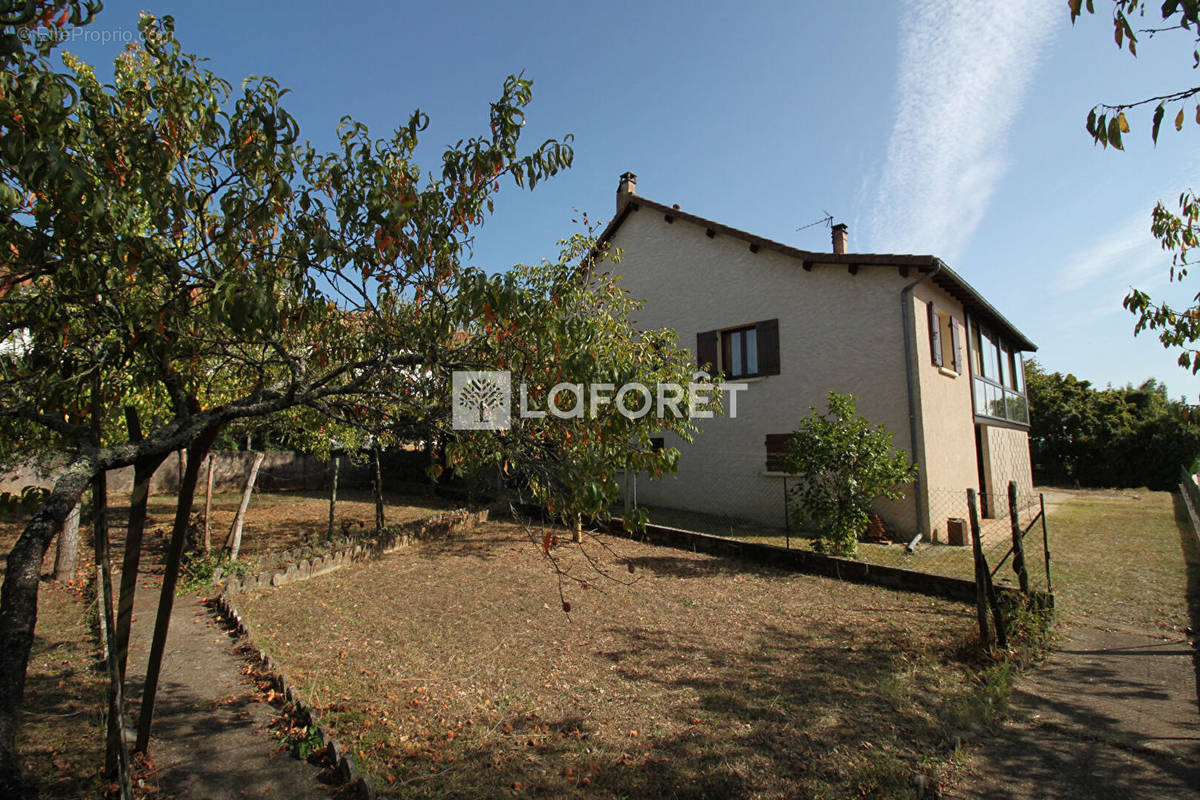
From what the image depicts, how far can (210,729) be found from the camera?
4.18m

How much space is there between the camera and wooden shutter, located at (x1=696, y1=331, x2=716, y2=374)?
13.8 m

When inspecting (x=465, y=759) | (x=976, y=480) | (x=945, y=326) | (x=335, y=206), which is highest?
(x=945, y=326)

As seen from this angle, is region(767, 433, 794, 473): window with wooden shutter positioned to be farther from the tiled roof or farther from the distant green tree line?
the distant green tree line

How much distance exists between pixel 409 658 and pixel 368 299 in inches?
144

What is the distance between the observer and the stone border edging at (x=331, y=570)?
140 inches

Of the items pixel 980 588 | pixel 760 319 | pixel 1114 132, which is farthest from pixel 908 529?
pixel 1114 132

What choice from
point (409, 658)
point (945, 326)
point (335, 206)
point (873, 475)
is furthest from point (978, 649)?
point (945, 326)

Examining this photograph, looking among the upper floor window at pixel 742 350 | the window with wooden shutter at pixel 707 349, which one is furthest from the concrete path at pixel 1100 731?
the window with wooden shutter at pixel 707 349

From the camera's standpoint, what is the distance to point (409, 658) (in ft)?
17.8

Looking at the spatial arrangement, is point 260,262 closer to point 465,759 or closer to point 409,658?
point 465,759

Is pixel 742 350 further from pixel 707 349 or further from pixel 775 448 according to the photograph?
pixel 775 448

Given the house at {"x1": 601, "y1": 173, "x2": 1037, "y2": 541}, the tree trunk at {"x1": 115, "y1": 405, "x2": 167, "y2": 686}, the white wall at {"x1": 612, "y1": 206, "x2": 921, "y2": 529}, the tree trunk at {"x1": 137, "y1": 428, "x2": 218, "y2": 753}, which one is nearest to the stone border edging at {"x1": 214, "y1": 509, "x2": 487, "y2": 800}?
the tree trunk at {"x1": 137, "y1": 428, "x2": 218, "y2": 753}

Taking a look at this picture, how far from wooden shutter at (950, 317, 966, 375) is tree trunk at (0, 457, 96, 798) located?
14.4 meters

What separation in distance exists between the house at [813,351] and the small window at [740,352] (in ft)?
0.10
